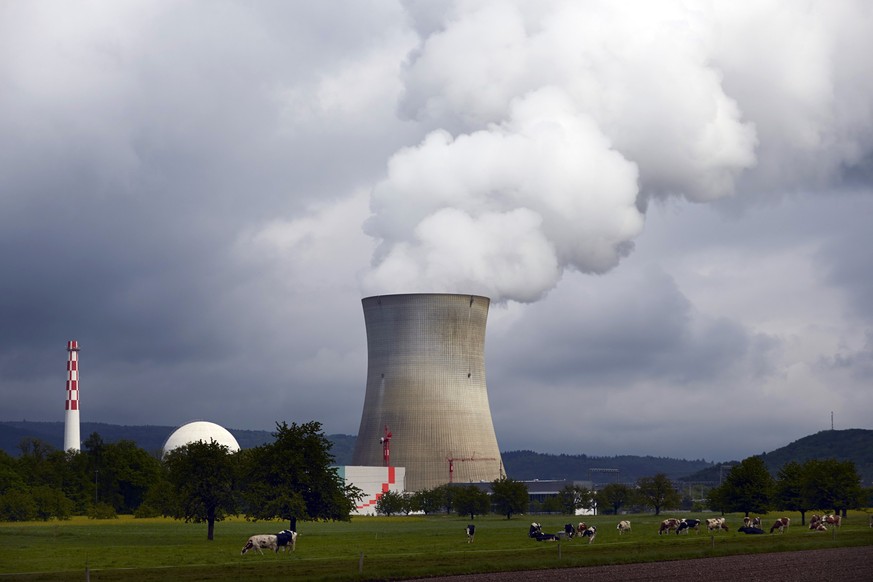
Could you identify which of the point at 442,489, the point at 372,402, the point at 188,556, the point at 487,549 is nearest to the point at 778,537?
the point at 487,549

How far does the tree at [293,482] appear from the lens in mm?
43188

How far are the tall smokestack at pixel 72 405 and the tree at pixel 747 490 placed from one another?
56.9 meters

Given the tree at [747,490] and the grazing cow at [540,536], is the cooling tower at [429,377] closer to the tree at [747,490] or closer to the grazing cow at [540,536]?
the tree at [747,490]

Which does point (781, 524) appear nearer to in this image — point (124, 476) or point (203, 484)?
point (203, 484)

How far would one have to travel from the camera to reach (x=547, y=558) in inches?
1271

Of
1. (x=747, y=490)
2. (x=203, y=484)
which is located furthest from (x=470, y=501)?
(x=203, y=484)

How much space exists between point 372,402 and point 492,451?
25.7 ft

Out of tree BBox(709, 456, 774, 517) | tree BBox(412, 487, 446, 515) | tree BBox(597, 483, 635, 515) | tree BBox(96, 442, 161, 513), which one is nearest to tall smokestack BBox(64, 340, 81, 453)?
tree BBox(96, 442, 161, 513)

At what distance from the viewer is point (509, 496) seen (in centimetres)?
7231

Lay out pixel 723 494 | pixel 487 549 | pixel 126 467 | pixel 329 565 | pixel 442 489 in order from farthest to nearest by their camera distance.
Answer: pixel 126 467, pixel 442 489, pixel 723 494, pixel 487 549, pixel 329 565

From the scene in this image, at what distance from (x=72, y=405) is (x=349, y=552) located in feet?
239

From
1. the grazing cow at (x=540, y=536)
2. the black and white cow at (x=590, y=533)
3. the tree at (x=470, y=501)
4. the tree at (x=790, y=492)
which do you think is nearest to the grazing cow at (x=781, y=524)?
the black and white cow at (x=590, y=533)

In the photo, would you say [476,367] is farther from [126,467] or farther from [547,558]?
[547,558]

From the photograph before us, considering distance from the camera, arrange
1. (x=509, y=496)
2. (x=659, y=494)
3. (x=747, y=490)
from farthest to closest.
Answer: (x=659, y=494) < (x=509, y=496) < (x=747, y=490)
